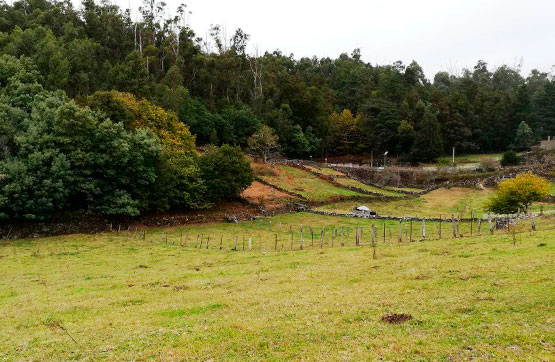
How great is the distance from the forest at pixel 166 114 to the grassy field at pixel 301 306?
2015cm

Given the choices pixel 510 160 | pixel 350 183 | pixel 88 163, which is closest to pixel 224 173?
pixel 88 163

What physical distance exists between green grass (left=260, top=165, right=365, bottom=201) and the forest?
9426mm

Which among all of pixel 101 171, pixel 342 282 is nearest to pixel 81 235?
pixel 101 171

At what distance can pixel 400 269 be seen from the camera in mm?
20625

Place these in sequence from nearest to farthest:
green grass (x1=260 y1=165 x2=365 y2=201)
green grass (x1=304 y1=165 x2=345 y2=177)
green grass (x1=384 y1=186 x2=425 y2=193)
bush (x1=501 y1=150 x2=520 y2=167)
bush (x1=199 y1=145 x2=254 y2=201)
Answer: bush (x1=199 y1=145 x2=254 y2=201) < green grass (x1=260 y1=165 x2=365 y2=201) < green grass (x1=384 y1=186 x2=425 y2=193) < green grass (x1=304 y1=165 x2=345 y2=177) < bush (x1=501 y1=150 x2=520 y2=167)

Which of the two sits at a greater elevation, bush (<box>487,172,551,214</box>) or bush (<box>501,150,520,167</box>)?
bush (<box>501,150,520,167</box>)

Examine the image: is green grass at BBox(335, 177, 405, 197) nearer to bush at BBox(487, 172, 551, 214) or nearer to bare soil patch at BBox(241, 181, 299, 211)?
bare soil patch at BBox(241, 181, 299, 211)

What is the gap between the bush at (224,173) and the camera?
56.8m

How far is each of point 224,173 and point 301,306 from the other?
142 feet

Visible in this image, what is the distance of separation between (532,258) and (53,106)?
169 feet

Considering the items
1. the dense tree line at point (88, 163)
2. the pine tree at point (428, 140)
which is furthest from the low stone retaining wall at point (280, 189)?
the pine tree at point (428, 140)

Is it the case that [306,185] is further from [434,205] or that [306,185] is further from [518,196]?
[518,196]

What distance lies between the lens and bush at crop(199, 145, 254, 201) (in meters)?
56.8

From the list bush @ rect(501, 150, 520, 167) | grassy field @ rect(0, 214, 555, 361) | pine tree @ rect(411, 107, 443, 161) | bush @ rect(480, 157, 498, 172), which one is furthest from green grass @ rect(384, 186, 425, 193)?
grassy field @ rect(0, 214, 555, 361)
